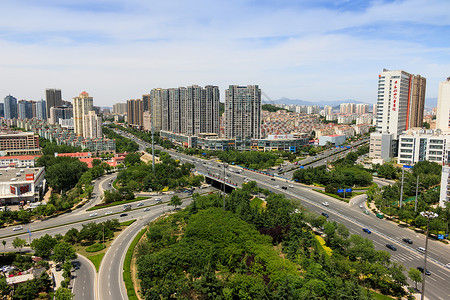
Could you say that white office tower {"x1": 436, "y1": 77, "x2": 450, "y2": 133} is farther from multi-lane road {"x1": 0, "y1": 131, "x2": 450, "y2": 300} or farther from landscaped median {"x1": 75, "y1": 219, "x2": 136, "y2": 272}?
landscaped median {"x1": 75, "y1": 219, "x2": 136, "y2": 272}

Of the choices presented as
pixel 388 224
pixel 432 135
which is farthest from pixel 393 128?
pixel 388 224

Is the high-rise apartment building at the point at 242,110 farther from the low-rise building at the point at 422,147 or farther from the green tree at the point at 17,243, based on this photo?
the green tree at the point at 17,243

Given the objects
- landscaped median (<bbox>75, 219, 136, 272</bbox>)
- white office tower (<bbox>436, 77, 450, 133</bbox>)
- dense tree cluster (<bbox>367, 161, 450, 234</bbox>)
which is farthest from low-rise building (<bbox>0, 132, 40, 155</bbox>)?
white office tower (<bbox>436, 77, 450, 133</bbox>)

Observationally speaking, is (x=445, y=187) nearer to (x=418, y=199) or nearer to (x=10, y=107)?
(x=418, y=199)

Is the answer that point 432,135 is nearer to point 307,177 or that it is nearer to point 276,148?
point 307,177

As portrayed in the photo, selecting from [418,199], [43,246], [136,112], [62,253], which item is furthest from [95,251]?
[136,112]

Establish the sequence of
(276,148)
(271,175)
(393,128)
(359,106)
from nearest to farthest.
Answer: (271,175), (393,128), (276,148), (359,106)
